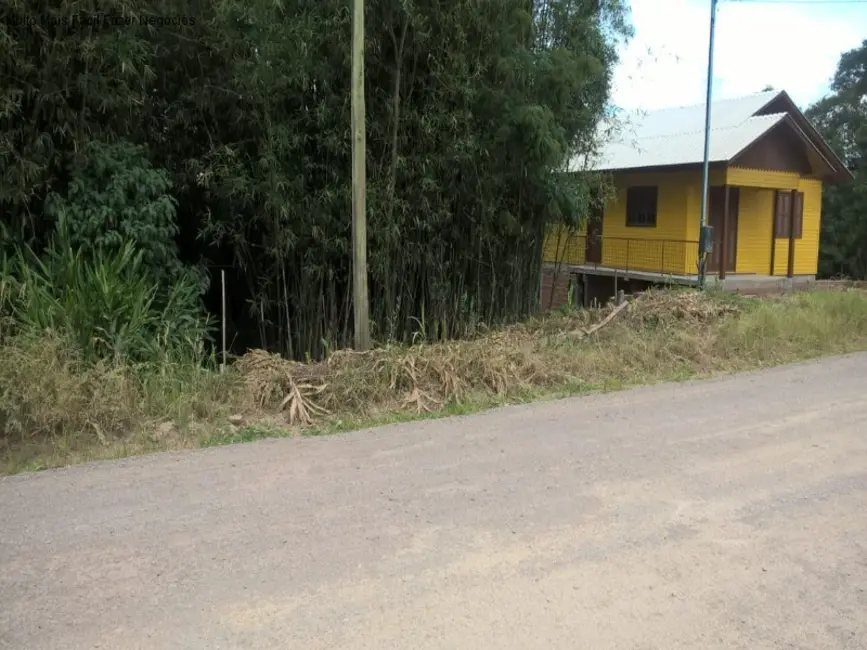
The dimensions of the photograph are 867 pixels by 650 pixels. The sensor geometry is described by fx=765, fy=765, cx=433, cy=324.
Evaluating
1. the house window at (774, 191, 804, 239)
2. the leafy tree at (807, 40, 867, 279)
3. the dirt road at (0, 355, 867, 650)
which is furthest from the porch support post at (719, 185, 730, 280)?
the dirt road at (0, 355, 867, 650)

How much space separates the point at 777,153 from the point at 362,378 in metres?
15.2

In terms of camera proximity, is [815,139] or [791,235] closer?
[815,139]

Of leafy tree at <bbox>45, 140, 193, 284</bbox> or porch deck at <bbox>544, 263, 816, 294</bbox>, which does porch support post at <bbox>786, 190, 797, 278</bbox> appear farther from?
leafy tree at <bbox>45, 140, 193, 284</bbox>

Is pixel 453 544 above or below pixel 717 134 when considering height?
below

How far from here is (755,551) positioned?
152 inches

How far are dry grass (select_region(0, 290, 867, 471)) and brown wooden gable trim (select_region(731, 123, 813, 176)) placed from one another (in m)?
8.16

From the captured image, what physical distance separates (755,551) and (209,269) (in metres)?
6.99

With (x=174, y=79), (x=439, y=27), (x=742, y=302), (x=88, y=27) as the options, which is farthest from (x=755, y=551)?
(x=742, y=302)

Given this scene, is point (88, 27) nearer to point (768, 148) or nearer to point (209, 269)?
point (209, 269)

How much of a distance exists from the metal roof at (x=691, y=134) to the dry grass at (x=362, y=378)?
6.95 m

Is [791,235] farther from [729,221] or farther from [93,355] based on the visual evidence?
[93,355]

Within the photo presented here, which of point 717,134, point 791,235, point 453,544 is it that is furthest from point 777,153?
point 453,544

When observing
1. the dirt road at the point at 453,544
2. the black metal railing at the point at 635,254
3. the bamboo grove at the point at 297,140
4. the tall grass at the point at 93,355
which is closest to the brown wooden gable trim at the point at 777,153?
the black metal railing at the point at 635,254

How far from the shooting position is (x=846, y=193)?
87.8ft
